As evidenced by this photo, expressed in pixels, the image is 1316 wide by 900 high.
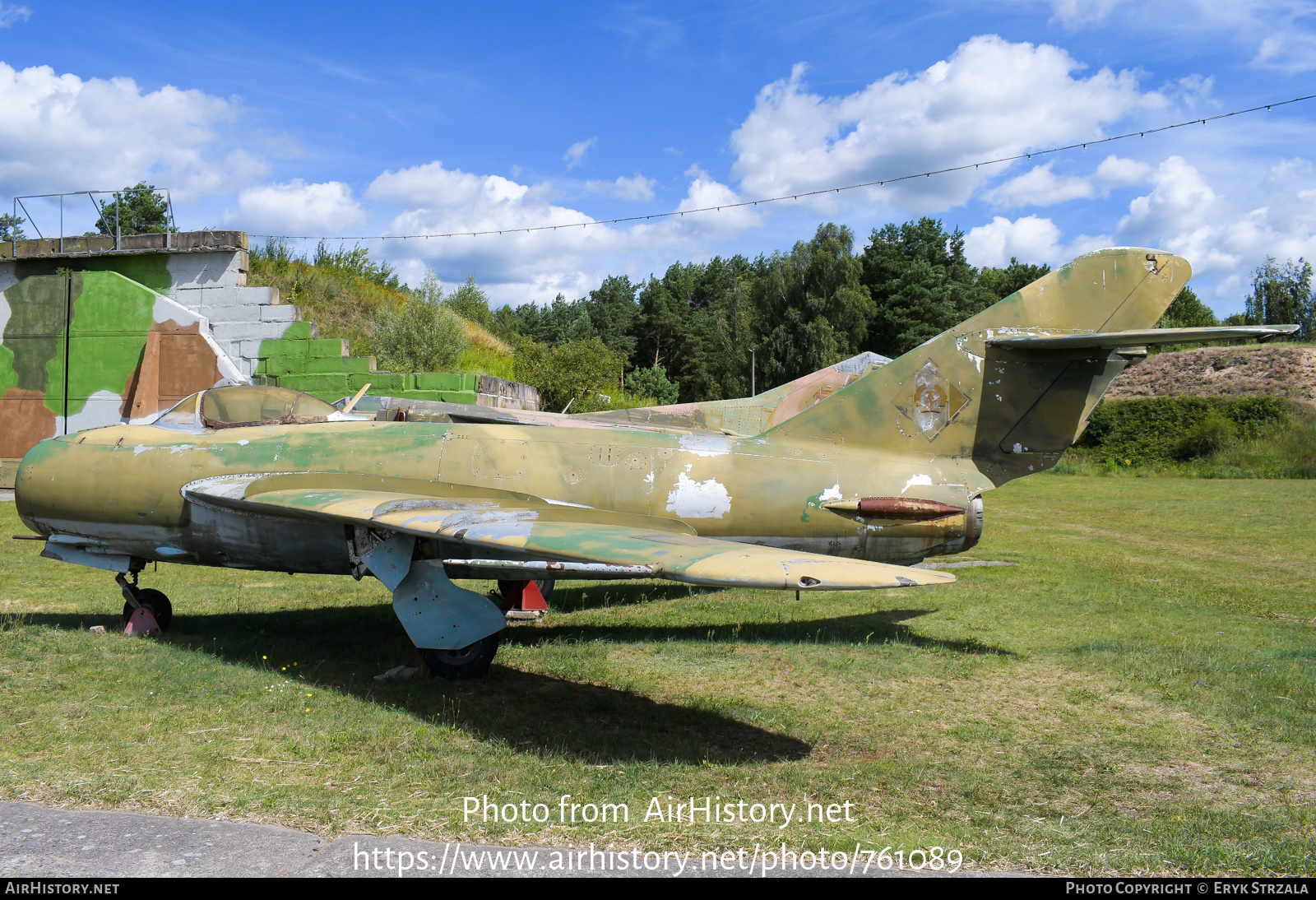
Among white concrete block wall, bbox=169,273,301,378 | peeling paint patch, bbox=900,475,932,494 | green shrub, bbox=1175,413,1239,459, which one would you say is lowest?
peeling paint patch, bbox=900,475,932,494

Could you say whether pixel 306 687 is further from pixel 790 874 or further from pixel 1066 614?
pixel 1066 614

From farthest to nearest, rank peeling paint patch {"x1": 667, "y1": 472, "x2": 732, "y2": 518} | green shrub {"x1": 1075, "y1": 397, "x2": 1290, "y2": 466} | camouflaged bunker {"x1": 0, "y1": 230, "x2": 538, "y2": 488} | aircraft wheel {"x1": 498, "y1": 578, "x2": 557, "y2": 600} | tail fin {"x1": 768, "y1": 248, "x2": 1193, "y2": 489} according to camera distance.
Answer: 1. green shrub {"x1": 1075, "y1": 397, "x2": 1290, "y2": 466}
2. camouflaged bunker {"x1": 0, "y1": 230, "x2": 538, "y2": 488}
3. aircraft wheel {"x1": 498, "y1": 578, "x2": 557, "y2": 600}
4. tail fin {"x1": 768, "y1": 248, "x2": 1193, "y2": 489}
5. peeling paint patch {"x1": 667, "y1": 472, "x2": 732, "y2": 518}

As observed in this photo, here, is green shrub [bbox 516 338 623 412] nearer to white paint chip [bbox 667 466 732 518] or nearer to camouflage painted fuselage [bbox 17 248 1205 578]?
camouflage painted fuselage [bbox 17 248 1205 578]

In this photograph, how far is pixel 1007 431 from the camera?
8.69 meters

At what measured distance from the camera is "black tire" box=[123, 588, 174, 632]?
315 inches

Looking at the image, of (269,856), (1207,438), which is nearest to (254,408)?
(269,856)

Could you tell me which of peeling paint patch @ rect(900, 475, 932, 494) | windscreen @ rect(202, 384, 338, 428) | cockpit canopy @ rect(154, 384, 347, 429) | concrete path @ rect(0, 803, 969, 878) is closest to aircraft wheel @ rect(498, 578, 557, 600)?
cockpit canopy @ rect(154, 384, 347, 429)

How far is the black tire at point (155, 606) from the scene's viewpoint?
7.99m

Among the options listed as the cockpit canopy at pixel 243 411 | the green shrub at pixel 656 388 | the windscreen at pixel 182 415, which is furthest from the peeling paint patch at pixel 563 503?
the green shrub at pixel 656 388

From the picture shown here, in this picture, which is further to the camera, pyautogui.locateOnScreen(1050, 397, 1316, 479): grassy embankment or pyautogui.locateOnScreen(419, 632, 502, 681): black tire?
pyautogui.locateOnScreen(1050, 397, 1316, 479): grassy embankment

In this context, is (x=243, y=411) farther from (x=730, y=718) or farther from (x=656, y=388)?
(x=656, y=388)

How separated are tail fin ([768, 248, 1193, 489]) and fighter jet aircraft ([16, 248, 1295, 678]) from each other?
2cm

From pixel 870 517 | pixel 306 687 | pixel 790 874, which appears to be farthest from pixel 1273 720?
pixel 306 687

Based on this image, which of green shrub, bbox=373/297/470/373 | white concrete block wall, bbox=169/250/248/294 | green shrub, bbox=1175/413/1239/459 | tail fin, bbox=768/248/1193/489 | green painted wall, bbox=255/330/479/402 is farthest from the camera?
green shrub, bbox=1175/413/1239/459
